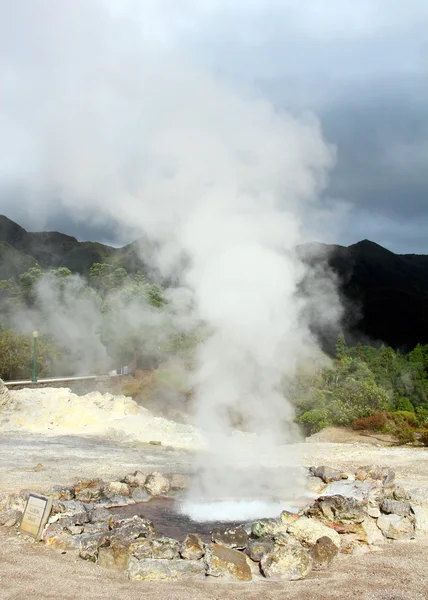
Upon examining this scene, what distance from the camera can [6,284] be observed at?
189ft

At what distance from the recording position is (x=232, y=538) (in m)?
9.66

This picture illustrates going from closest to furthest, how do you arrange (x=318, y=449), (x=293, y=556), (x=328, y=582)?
(x=328, y=582) < (x=293, y=556) < (x=318, y=449)

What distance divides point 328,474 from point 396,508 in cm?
379

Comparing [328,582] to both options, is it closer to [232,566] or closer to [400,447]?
[232,566]

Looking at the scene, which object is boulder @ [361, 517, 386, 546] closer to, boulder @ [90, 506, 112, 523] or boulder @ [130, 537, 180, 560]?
boulder @ [130, 537, 180, 560]

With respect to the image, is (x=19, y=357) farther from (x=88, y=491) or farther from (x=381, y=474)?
(x=381, y=474)

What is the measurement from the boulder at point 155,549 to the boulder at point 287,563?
1.51 metres

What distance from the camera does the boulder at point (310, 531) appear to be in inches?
378

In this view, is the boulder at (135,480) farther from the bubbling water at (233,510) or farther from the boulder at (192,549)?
the boulder at (192,549)

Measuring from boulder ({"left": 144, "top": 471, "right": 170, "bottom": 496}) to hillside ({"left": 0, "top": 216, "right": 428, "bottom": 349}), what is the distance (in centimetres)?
4005

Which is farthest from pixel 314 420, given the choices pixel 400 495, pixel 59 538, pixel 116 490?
pixel 59 538

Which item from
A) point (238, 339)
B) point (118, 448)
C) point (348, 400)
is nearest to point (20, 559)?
point (238, 339)

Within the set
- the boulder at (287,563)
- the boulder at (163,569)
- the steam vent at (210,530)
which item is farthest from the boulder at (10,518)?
the boulder at (287,563)

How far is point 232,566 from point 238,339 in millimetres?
5036
